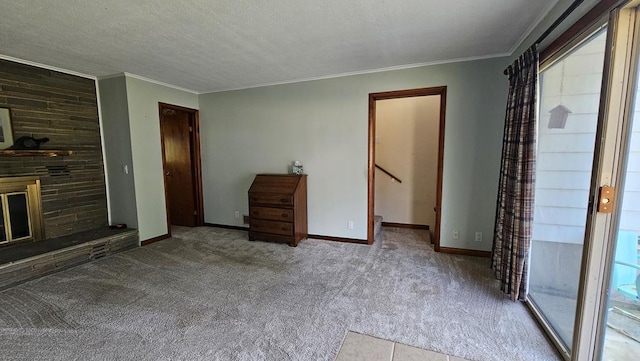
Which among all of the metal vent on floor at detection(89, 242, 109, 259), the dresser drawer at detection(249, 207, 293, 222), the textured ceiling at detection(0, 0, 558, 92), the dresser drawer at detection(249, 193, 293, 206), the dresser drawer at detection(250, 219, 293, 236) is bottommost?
the metal vent on floor at detection(89, 242, 109, 259)

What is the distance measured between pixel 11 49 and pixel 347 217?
13.0 feet

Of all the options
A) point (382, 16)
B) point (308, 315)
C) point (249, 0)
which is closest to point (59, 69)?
point (249, 0)

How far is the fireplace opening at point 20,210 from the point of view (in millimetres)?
2823

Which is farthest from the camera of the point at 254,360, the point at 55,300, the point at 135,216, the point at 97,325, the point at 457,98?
the point at 135,216

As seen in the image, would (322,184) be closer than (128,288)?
No

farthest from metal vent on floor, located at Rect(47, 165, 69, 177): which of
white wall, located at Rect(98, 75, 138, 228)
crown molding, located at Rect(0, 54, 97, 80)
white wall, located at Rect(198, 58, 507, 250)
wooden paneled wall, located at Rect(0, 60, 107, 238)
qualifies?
white wall, located at Rect(198, 58, 507, 250)

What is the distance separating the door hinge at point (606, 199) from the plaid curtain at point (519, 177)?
61 cm

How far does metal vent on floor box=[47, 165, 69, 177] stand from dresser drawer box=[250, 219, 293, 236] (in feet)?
7.77

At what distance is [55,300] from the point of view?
2.25m

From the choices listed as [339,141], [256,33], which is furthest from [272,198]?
[256,33]

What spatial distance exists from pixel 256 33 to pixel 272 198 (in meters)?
2.02

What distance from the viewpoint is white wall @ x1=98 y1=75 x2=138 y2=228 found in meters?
3.41

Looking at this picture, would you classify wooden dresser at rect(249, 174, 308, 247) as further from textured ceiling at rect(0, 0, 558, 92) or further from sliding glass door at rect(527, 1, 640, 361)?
sliding glass door at rect(527, 1, 640, 361)

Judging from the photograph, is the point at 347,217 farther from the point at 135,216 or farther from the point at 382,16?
the point at 135,216
